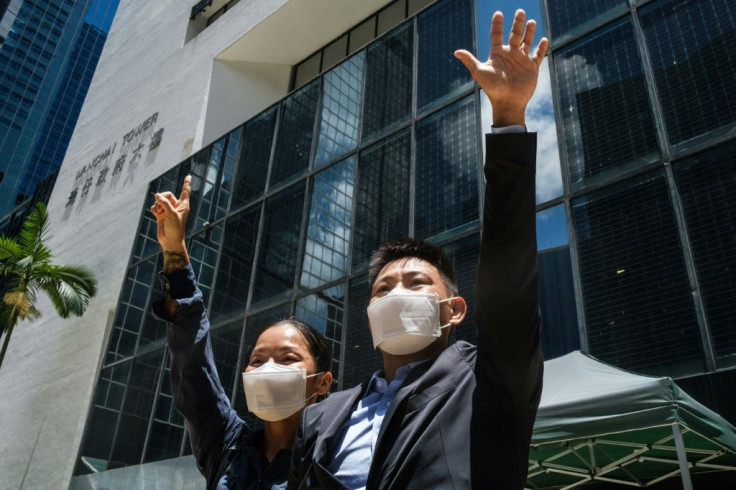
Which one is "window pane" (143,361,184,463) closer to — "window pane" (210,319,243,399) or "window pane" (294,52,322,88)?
"window pane" (210,319,243,399)

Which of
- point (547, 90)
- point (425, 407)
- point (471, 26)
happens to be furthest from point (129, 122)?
point (425, 407)

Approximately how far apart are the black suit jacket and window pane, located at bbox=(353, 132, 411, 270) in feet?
25.1

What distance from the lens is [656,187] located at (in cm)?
698

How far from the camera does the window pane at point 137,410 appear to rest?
39.6ft

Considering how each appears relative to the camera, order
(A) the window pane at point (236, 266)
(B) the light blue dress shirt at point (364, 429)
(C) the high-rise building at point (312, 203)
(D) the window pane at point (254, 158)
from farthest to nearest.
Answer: (D) the window pane at point (254, 158) → (A) the window pane at point (236, 266) → (C) the high-rise building at point (312, 203) → (B) the light blue dress shirt at point (364, 429)

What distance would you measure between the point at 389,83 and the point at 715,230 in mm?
6298

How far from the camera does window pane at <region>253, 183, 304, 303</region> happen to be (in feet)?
36.5

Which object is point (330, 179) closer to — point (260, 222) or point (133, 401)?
point (260, 222)

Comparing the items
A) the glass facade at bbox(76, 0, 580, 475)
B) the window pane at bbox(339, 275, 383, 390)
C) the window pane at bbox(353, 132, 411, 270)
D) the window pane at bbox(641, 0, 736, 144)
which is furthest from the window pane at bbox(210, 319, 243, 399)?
the window pane at bbox(641, 0, 736, 144)

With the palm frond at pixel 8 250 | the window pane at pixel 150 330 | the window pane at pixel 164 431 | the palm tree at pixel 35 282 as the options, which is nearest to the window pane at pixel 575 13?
the window pane at pixel 164 431

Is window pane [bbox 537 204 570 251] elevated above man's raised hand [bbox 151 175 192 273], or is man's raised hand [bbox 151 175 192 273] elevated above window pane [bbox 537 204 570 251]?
window pane [bbox 537 204 570 251]

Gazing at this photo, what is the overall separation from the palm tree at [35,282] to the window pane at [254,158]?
6.30 metres

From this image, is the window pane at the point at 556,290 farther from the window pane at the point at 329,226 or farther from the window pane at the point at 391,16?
the window pane at the point at 391,16

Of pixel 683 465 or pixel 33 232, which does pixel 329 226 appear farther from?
pixel 33 232
